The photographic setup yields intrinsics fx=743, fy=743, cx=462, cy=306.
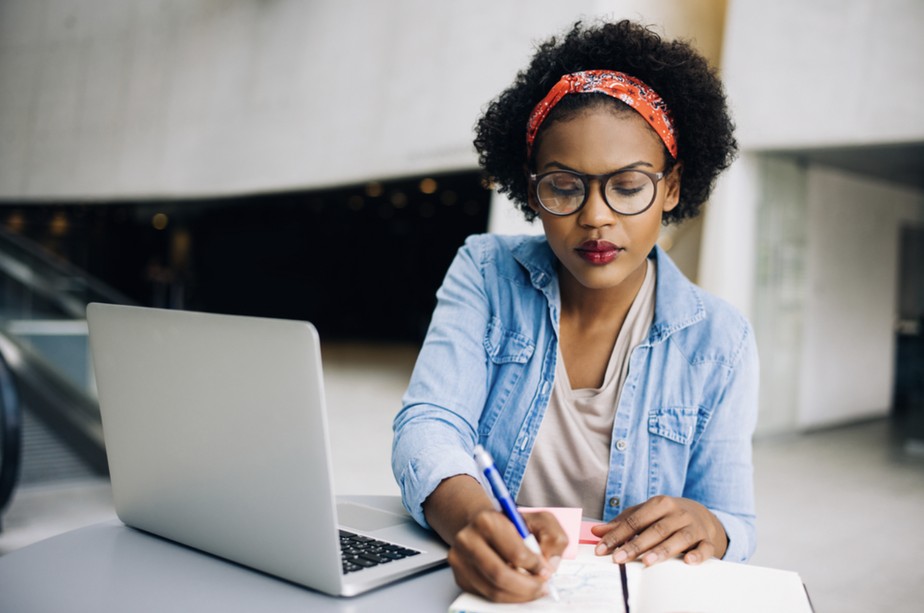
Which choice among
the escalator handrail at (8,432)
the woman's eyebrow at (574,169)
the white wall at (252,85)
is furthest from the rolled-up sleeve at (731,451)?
the white wall at (252,85)

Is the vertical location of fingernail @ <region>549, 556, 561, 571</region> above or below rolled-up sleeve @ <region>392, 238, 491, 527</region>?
below

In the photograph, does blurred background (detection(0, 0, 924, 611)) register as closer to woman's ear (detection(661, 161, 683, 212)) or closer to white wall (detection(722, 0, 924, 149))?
white wall (detection(722, 0, 924, 149))

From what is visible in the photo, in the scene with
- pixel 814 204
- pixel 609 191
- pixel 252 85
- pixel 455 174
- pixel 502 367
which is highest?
pixel 252 85

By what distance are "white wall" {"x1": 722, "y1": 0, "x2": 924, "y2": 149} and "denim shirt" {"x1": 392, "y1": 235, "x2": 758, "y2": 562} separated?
207 inches

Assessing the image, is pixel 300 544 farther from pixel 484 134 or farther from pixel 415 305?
pixel 415 305

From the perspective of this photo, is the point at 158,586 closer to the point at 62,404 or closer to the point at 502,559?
the point at 502,559

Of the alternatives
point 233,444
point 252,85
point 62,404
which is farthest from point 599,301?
point 252,85

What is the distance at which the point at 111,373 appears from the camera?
3.45 ft

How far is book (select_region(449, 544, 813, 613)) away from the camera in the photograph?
872 mm

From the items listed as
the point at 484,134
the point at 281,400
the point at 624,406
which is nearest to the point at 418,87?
the point at 484,134

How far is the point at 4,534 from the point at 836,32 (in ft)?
22.1

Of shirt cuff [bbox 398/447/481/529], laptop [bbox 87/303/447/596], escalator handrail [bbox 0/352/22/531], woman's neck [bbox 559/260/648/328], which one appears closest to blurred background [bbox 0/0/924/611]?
escalator handrail [bbox 0/352/22/531]

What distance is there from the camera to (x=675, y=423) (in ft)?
4.64

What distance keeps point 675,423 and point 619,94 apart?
0.62 meters
